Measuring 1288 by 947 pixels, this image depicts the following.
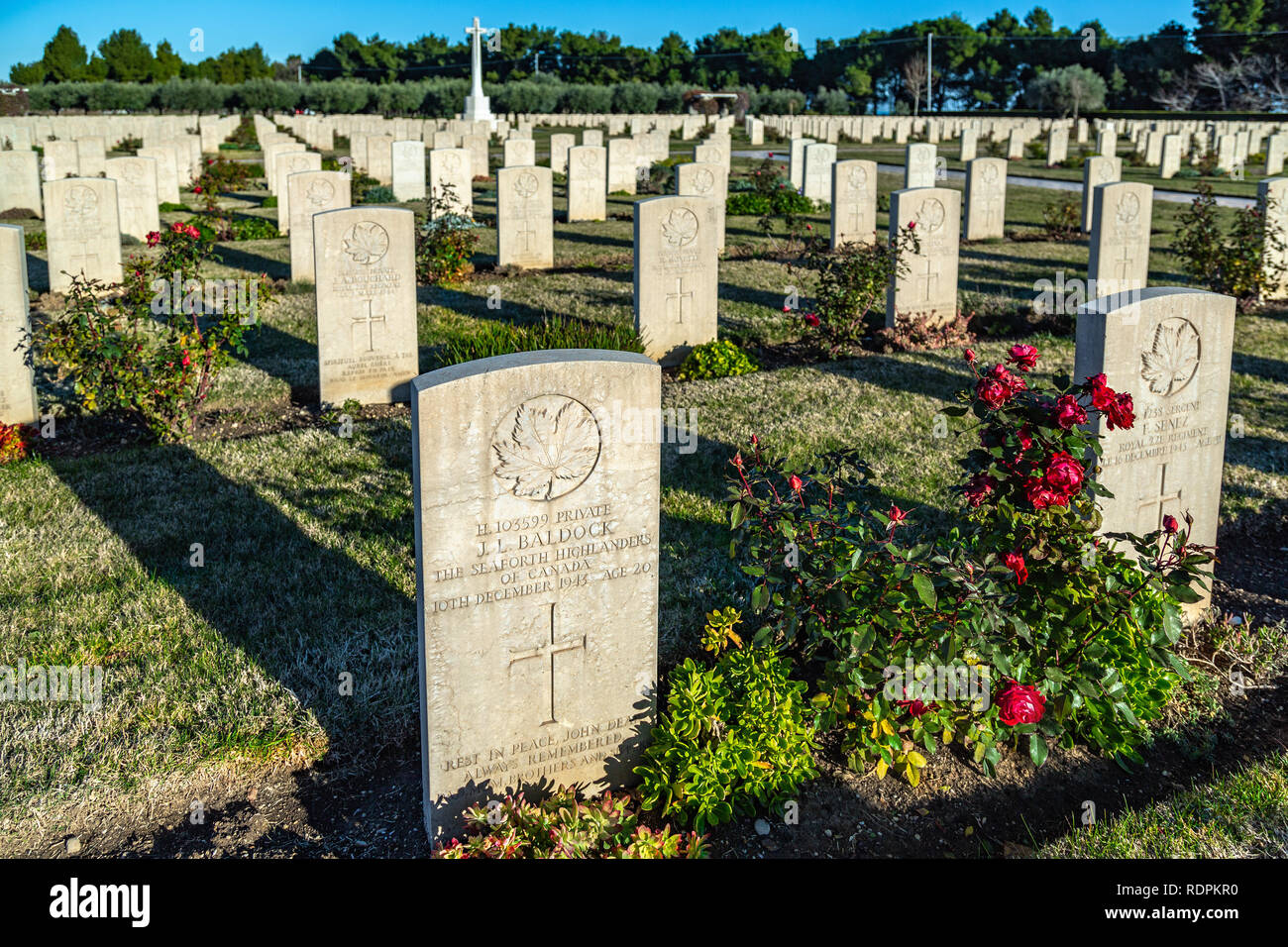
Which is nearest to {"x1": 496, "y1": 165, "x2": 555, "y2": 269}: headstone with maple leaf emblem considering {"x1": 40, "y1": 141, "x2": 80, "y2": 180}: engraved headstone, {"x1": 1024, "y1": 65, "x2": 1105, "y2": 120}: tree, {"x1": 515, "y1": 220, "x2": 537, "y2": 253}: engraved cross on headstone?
{"x1": 515, "y1": 220, "x2": 537, "y2": 253}: engraved cross on headstone

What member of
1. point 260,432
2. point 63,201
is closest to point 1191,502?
point 260,432

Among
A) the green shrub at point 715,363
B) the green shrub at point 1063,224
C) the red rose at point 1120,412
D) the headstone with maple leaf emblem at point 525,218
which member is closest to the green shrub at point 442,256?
the headstone with maple leaf emblem at point 525,218

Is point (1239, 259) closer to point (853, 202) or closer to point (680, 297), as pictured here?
point (853, 202)

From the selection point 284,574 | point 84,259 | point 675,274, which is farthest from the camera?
point 84,259

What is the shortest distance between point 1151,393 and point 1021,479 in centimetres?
149

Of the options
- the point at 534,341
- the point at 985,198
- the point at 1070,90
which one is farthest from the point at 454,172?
the point at 1070,90

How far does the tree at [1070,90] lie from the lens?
57719 mm

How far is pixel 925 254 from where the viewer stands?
11.5 meters

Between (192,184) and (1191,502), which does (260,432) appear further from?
(192,184)

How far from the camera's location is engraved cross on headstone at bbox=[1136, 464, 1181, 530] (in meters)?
5.45

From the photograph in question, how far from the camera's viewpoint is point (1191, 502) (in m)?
5.66

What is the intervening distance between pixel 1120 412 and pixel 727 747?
2064mm

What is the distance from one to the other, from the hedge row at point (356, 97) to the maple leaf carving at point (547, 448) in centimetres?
5928

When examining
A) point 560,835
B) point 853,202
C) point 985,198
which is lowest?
point 560,835
